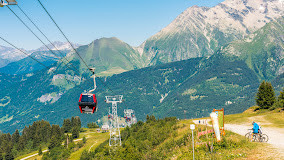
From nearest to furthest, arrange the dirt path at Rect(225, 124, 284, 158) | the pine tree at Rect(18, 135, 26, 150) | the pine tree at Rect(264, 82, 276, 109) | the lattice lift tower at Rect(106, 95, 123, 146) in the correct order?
the dirt path at Rect(225, 124, 284, 158) → the lattice lift tower at Rect(106, 95, 123, 146) → the pine tree at Rect(264, 82, 276, 109) → the pine tree at Rect(18, 135, 26, 150)

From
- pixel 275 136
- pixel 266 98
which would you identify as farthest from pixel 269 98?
pixel 275 136

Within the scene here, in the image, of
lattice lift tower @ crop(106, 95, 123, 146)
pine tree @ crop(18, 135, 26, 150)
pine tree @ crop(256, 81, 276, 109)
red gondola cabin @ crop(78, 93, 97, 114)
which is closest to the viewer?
red gondola cabin @ crop(78, 93, 97, 114)

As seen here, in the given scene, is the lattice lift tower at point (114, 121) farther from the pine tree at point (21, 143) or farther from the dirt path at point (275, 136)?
the pine tree at point (21, 143)

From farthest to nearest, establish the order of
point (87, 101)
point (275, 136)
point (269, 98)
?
point (269, 98) < point (87, 101) < point (275, 136)

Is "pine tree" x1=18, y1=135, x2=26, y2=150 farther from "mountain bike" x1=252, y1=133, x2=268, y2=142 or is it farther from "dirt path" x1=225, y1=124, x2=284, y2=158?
"mountain bike" x1=252, y1=133, x2=268, y2=142

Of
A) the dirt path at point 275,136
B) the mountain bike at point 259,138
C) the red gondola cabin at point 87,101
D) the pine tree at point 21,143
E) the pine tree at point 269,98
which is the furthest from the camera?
the pine tree at point 21,143

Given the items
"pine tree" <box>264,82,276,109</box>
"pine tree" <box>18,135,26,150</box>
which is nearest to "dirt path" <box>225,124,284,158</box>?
"pine tree" <box>264,82,276,109</box>

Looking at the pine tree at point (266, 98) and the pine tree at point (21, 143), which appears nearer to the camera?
the pine tree at point (266, 98)

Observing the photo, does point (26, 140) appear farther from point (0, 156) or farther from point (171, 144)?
A: point (171, 144)

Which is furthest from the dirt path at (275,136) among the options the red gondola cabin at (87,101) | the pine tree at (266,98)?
the pine tree at (266,98)

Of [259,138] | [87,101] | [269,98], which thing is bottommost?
[259,138]

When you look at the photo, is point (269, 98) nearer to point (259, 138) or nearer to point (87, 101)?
point (259, 138)

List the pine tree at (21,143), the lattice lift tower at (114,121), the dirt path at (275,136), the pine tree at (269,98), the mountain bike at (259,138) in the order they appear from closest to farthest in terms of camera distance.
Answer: the dirt path at (275,136), the mountain bike at (259,138), the lattice lift tower at (114,121), the pine tree at (269,98), the pine tree at (21,143)

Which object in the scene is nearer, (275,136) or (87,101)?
(275,136)
